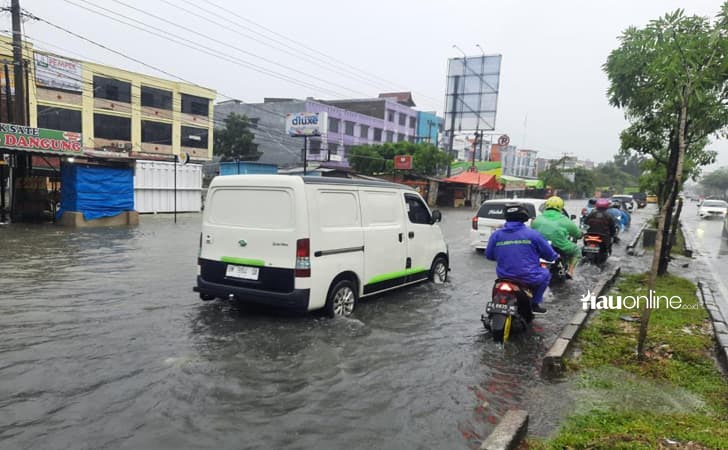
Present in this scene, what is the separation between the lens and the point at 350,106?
200ft

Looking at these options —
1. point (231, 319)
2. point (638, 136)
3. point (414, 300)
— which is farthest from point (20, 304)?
point (638, 136)

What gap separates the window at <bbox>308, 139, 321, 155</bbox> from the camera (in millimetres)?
49031

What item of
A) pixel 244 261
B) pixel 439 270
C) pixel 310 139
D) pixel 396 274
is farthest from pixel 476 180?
pixel 244 261

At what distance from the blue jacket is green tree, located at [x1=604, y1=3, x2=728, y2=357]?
119 centimetres

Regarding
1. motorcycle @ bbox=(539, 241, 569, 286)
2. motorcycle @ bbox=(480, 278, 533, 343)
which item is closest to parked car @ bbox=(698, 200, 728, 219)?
motorcycle @ bbox=(539, 241, 569, 286)

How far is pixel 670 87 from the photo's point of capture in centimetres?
485

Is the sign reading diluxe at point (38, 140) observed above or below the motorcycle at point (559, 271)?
above

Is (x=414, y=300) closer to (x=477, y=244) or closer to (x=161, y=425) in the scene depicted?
(x=161, y=425)

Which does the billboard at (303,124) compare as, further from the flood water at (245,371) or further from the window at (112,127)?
the flood water at (245,371)

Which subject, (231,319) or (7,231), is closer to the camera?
(231,319)

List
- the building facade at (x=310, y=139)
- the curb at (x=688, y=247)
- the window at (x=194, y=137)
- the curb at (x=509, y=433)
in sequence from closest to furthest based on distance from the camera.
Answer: the curb at (x=509, y=433), the curb at (x=688, y=247), the window at (x=194, y=137), the building facade at (x=310, y=139)

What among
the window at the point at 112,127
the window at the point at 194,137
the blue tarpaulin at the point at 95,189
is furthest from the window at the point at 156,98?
the blue tarpaulin at the point at 95,189

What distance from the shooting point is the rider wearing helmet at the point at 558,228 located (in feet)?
27.1

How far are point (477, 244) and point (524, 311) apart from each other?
7446mm
